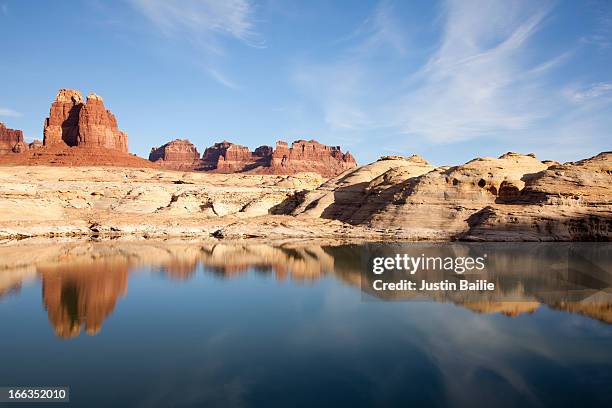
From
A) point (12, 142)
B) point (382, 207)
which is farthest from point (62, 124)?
point (382, 207)

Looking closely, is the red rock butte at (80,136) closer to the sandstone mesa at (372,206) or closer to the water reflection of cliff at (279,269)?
the sandstone mesa at (372,206)

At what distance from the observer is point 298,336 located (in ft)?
54.7

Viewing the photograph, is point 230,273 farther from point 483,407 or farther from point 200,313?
point 483,407

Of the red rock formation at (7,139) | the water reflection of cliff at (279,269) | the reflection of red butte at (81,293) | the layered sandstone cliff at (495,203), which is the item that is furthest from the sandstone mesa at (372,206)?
the red rock formation at (7,139)

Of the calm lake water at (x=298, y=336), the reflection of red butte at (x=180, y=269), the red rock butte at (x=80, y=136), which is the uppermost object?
the red rock butte at (x=80, y=136)

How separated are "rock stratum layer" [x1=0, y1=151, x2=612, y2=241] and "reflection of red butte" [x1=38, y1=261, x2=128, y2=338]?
20.5m

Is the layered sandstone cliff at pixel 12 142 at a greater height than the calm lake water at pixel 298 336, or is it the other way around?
the layered sandstone cliff at pixel 12 142

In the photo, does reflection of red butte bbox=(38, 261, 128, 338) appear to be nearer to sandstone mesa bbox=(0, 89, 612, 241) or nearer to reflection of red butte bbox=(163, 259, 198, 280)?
reflection of red butte bbox=(163, 259, 198, 280)

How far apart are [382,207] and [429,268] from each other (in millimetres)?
22846

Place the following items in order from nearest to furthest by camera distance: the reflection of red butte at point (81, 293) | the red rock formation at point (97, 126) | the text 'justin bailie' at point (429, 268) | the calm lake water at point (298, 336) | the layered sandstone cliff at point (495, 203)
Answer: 1. the calm lake water at point (298, 336)
2. the reflection of red butte at point (81, 293)
3. the text 'justin bailie' at point (429, 268)
4. the layered sandstone cliff at point (495, 203)
5. the red rock formation at point (97, 126)

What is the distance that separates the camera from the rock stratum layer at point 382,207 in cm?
4278

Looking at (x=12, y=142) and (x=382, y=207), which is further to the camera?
(x=12, y=142)

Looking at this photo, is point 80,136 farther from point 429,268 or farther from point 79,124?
point 429,268

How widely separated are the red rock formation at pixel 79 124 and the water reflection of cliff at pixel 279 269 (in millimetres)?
89522
